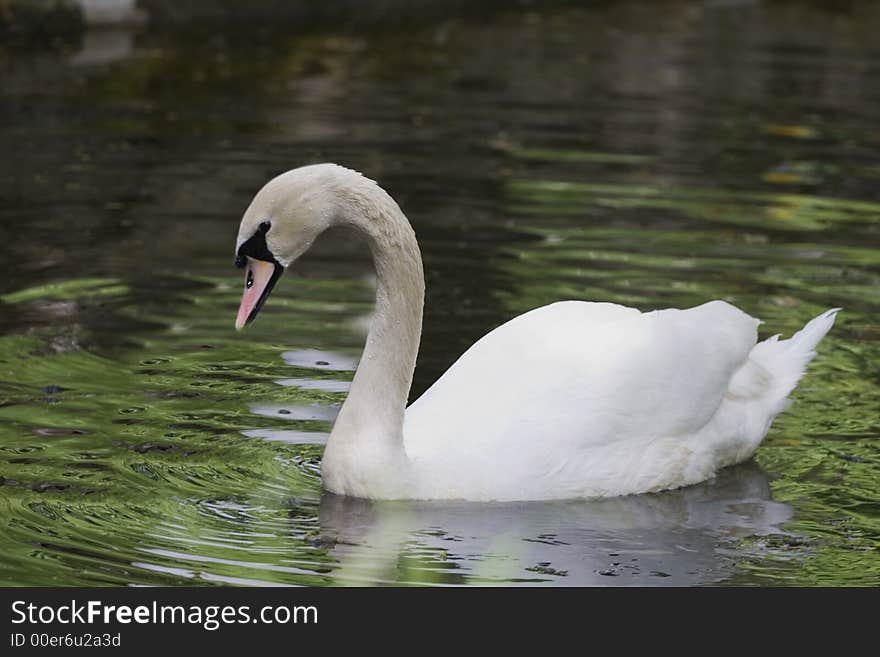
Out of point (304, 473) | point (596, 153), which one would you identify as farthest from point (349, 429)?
point (596, 153)

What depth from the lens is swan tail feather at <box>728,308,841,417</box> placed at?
699 cm

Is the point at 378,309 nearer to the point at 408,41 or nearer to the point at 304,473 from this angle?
the point at 304,473

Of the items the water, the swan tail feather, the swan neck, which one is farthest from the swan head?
the swan tail feather

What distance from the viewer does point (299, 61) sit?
55.1 feet

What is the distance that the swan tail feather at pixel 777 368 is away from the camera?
6988 mm

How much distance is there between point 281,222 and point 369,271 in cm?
361

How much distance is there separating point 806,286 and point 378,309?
366 centimetres

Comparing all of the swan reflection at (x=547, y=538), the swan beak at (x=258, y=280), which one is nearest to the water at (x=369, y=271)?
the swan reflection at (x=547, y=538)

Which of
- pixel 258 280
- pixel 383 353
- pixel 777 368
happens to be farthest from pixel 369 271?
pixel 258 280

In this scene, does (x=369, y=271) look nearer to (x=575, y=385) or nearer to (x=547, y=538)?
(x=575, y=385)

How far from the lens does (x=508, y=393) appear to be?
20.7 feet

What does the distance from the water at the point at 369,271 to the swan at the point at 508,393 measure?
12 centimetres

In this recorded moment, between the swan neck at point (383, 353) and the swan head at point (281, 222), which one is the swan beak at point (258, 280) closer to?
the swan head at point (281, 222)

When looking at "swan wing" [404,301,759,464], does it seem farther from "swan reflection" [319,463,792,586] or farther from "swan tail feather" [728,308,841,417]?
"swan reflection" [319,463,792,586]
